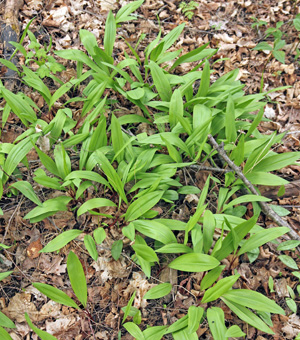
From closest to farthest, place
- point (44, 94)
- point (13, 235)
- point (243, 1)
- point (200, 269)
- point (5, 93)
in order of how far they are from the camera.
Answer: point (200, 269) < point (13, 235) < point (5, 93) < point (44, 94) < point (243, 1)

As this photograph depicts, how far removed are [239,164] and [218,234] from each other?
0.55 metres

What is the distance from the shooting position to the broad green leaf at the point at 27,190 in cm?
200

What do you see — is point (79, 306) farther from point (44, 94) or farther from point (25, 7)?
point (25, 7)

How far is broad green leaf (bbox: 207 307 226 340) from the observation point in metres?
1.66

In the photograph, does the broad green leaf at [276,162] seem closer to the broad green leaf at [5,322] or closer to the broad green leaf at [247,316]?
the broad green leaf at [247,316]

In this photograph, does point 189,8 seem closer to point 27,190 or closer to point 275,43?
point 275,43

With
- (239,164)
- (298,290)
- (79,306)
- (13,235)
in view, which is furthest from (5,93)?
(298,290)

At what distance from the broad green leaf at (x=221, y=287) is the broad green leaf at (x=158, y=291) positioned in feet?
0.81

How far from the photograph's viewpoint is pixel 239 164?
7.18ft

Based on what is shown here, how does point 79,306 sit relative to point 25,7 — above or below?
A: below

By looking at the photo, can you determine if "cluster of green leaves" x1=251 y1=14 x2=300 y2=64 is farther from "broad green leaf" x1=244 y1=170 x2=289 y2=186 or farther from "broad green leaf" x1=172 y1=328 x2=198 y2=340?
"broad green leaf" x1=172 y1=328 x2=198 y2=340

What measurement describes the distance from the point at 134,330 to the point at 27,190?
117 cm

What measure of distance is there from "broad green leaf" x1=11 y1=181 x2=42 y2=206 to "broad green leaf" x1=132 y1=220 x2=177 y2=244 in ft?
2.38

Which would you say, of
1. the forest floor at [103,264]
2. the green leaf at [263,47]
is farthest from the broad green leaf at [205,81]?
the green leaf at [263,47]
